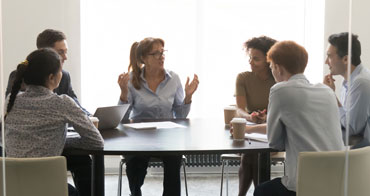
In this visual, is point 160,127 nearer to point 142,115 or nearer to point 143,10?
point 142,115

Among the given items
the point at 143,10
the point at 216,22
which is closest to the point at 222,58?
the point at 216,22

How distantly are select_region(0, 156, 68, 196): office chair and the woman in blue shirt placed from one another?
1.21 m

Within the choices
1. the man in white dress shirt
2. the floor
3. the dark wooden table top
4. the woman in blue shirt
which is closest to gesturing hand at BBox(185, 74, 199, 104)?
the woman in blue shirt

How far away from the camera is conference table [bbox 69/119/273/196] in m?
2.14

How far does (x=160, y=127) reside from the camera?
2721mm

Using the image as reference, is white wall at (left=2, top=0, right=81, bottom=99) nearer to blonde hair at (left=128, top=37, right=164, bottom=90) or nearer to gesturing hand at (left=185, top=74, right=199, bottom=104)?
blonde hair at (left=128, top=37, right=164, bottom=90)

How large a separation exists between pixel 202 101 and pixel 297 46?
2.10 meters

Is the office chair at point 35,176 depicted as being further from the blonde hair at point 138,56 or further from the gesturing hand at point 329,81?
the blonde hair at point 138,56

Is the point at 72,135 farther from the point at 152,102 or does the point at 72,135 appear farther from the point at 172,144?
the point at 152,102

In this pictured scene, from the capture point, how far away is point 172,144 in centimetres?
226

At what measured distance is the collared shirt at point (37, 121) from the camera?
207 cm

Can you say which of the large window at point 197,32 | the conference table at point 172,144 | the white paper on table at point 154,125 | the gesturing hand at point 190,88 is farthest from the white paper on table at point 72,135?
the large window at point 197,32

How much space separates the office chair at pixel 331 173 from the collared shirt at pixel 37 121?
2.95ft

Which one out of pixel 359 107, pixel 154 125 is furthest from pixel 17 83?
pixel 359 107
